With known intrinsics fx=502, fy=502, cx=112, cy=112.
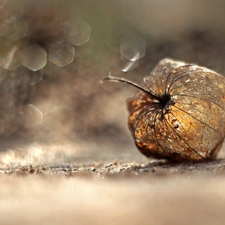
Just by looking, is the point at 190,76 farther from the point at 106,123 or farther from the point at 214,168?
the point at 106,123

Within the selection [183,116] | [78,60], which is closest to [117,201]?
[183,116]

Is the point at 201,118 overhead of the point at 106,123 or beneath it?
beneath

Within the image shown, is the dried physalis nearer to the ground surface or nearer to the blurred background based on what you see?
the ground surface

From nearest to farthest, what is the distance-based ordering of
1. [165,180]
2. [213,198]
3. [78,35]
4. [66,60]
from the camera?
[213,198] < [165,180] < [66,60] < [78,35]

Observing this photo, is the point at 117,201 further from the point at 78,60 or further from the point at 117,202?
the point at 78,60

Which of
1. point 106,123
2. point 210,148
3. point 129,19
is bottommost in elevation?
point 210,148

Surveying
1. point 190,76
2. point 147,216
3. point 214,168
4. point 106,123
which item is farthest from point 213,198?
point 106,123
